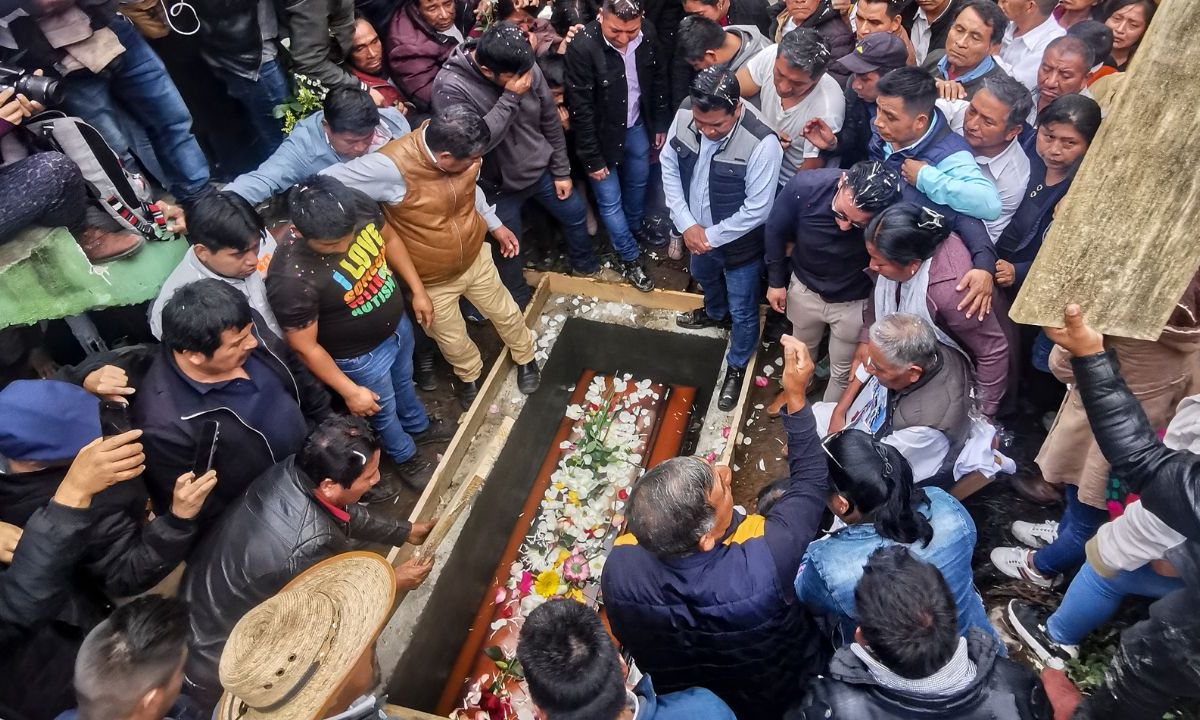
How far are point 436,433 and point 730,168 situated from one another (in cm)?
219

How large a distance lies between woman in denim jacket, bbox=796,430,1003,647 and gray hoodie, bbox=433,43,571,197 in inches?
101

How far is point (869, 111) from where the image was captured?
4098 mm

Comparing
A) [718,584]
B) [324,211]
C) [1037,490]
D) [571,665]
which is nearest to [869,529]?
[718,584]

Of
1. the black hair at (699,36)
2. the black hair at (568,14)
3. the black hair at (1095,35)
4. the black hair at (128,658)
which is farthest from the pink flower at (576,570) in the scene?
the black hair at (1095,35)

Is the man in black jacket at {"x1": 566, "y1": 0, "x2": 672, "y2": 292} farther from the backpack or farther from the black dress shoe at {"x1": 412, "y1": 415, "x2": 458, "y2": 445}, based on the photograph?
the backpack

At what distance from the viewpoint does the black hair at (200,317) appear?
8.24ft

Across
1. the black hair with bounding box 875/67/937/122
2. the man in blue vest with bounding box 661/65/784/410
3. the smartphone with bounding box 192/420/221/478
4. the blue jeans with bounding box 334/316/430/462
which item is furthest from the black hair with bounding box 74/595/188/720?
the black hair with bounding box 875/67/937/122

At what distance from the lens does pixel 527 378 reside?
4.62 m

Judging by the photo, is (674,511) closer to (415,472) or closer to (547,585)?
(547,585)

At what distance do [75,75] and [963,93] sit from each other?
4.40 meters

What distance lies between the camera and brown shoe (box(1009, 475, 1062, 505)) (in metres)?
3.60

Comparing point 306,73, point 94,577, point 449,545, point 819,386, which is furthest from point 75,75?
point 819,386

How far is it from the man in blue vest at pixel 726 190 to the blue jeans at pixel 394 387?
63.7 inches

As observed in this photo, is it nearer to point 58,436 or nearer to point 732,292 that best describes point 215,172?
point 58,436
